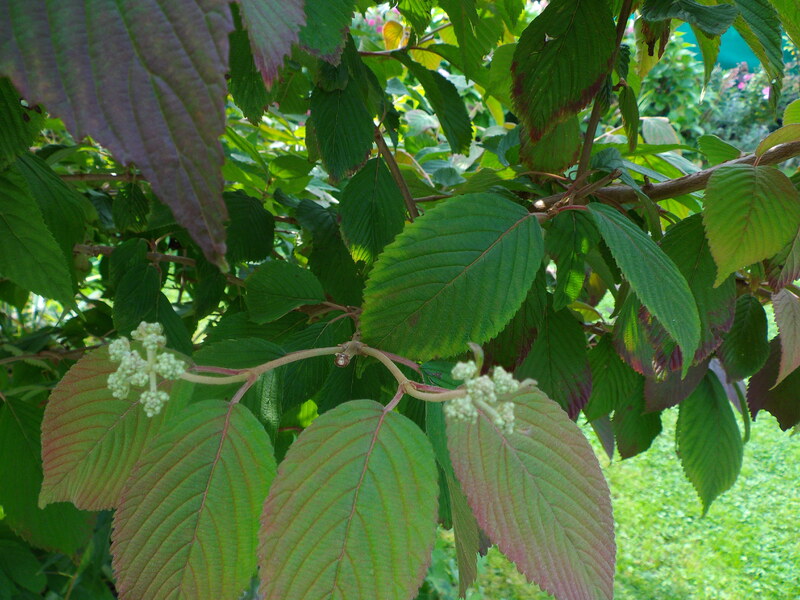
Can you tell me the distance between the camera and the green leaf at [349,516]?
1.11 feet

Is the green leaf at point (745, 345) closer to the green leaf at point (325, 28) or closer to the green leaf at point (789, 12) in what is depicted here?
the green leaf at point (789, 12)

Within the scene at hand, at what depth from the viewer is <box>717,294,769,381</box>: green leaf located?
82 cm

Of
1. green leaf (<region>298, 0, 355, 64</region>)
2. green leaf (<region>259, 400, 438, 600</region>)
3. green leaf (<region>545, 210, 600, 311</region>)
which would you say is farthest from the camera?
green leaf (<region>545, 210, 600, 311</region>)

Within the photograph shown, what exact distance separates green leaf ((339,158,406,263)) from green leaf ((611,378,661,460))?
1.48 feet

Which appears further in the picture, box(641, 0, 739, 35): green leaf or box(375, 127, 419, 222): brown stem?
box(375, 127, 419, 222): brown stem

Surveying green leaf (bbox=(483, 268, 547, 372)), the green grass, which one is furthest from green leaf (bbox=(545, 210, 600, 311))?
the green grass

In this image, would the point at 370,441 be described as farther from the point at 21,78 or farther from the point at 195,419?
the point at 21,78

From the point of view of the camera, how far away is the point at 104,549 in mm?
1635

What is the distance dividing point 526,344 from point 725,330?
0.69 ft

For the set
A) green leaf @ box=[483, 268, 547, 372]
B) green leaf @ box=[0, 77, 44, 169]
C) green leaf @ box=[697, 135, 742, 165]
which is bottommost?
green leaf @ box=[0, 77, 44, 169]

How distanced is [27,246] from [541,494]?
0.53m

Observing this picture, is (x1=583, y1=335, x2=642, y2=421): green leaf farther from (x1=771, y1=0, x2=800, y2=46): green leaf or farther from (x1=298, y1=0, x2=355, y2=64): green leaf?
(x1=298, y1=0, x2=355, y2=64): green leaf

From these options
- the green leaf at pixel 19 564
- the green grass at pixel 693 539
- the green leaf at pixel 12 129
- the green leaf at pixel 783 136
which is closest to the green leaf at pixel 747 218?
the green leaf at pixel 783 136

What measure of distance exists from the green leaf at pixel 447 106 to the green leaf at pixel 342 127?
0.17 m
